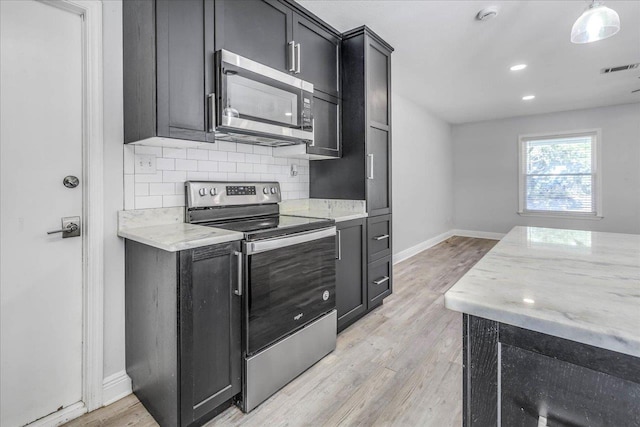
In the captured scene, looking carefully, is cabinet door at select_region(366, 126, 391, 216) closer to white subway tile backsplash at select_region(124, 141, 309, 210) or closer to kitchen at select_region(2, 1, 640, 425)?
kitchen at select_region(2, 1, 640, 425)

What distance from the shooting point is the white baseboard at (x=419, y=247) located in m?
4.68

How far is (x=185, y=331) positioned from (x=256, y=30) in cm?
178

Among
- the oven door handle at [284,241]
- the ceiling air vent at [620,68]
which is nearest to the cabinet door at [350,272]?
the oven door handle at [284,241]

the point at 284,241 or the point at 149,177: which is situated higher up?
the point at 149,177

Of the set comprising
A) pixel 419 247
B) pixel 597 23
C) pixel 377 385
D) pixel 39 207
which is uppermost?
pixel 597 23

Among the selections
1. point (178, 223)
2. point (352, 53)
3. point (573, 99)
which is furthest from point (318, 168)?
point (573, 99)

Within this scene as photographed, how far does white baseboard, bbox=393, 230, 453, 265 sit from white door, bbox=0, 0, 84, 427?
12.5 feet

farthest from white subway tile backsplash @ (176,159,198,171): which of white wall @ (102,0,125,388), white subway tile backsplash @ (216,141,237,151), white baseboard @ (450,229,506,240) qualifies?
white baseboard @ (450,229,506,240)

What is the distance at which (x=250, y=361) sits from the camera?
1.61 metres

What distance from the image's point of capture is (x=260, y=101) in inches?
75.6

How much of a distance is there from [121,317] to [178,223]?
1.99 ft

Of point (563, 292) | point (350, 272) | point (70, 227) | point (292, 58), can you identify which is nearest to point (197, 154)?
point (70, 227)

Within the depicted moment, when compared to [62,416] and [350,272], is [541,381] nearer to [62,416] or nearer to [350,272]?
[350,272]

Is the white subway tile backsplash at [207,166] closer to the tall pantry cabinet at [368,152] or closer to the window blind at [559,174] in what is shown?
the tall pantry cabinet at [368,152]
